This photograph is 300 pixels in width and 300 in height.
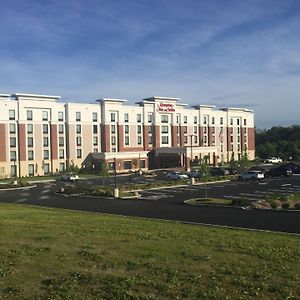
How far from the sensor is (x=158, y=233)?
48.1ft

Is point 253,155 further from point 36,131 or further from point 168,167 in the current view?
point 36,131

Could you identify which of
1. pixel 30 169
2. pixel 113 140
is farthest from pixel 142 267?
pixel 113 140

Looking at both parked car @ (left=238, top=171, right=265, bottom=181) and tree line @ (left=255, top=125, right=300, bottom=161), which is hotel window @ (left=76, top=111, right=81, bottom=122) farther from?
tree line @ (left=255, top=125, right=300, bottom=161)

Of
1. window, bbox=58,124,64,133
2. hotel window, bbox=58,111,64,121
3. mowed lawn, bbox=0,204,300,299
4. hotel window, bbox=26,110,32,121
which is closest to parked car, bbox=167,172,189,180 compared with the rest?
window, bbox=58,124,64,133

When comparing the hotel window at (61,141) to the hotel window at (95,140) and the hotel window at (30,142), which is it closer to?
the hotel window at (30,142)

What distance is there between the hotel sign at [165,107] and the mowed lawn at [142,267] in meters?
Result: 73.9

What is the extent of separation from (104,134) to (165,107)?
46.4 feet

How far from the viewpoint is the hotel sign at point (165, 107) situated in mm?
86875

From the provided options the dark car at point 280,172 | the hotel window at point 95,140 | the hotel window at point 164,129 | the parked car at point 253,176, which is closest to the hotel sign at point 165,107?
the hotel window at point 164,129

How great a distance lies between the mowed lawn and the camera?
7.93 metres

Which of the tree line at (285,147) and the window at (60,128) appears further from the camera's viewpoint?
the tree line at (285,147)

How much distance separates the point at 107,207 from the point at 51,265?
2078 centimetres

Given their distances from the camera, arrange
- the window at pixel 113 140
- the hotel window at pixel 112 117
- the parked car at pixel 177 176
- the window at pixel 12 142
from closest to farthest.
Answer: the parked car at pixel 177 176
the window at pixel 12 142
the hotel window at pixel 112 117
the window at pixel 113 140

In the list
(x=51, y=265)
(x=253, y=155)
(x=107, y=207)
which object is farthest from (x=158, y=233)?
(x=253, y=155)
